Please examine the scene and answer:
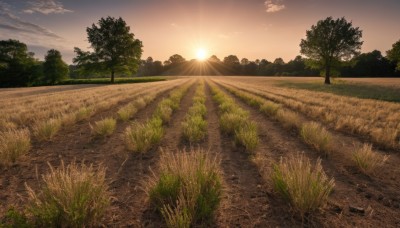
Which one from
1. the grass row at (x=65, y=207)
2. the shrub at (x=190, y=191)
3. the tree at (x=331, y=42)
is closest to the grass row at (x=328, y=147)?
the shrub at (x=190, y=191)

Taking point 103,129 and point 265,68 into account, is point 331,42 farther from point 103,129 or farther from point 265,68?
point 265,68

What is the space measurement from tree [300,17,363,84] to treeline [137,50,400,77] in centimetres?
200

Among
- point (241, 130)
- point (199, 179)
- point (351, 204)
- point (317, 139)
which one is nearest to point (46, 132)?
point (199, 179)

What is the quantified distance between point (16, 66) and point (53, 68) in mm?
7706

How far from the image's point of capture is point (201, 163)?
332 cm

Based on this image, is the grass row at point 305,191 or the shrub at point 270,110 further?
the shrub at point 270,110

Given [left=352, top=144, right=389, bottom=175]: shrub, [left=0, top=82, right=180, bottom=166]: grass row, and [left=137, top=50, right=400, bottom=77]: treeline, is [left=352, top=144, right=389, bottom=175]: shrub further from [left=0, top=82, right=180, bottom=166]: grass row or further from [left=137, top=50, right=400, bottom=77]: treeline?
[left=137, top=50, right=400, bottom=77]: treeline

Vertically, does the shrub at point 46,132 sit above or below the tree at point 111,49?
below

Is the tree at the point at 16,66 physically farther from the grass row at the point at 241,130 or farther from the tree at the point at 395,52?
the tree at the point at 395,52

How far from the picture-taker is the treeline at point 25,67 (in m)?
52.8

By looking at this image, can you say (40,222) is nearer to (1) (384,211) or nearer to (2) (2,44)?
(1) (384,211)

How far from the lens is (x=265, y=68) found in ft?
375

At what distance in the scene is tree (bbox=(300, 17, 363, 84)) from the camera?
37.0m

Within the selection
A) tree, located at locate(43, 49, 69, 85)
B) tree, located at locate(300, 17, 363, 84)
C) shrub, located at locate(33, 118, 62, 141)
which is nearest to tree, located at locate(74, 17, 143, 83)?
tree, located at locate(43, 49, 69, 85)
